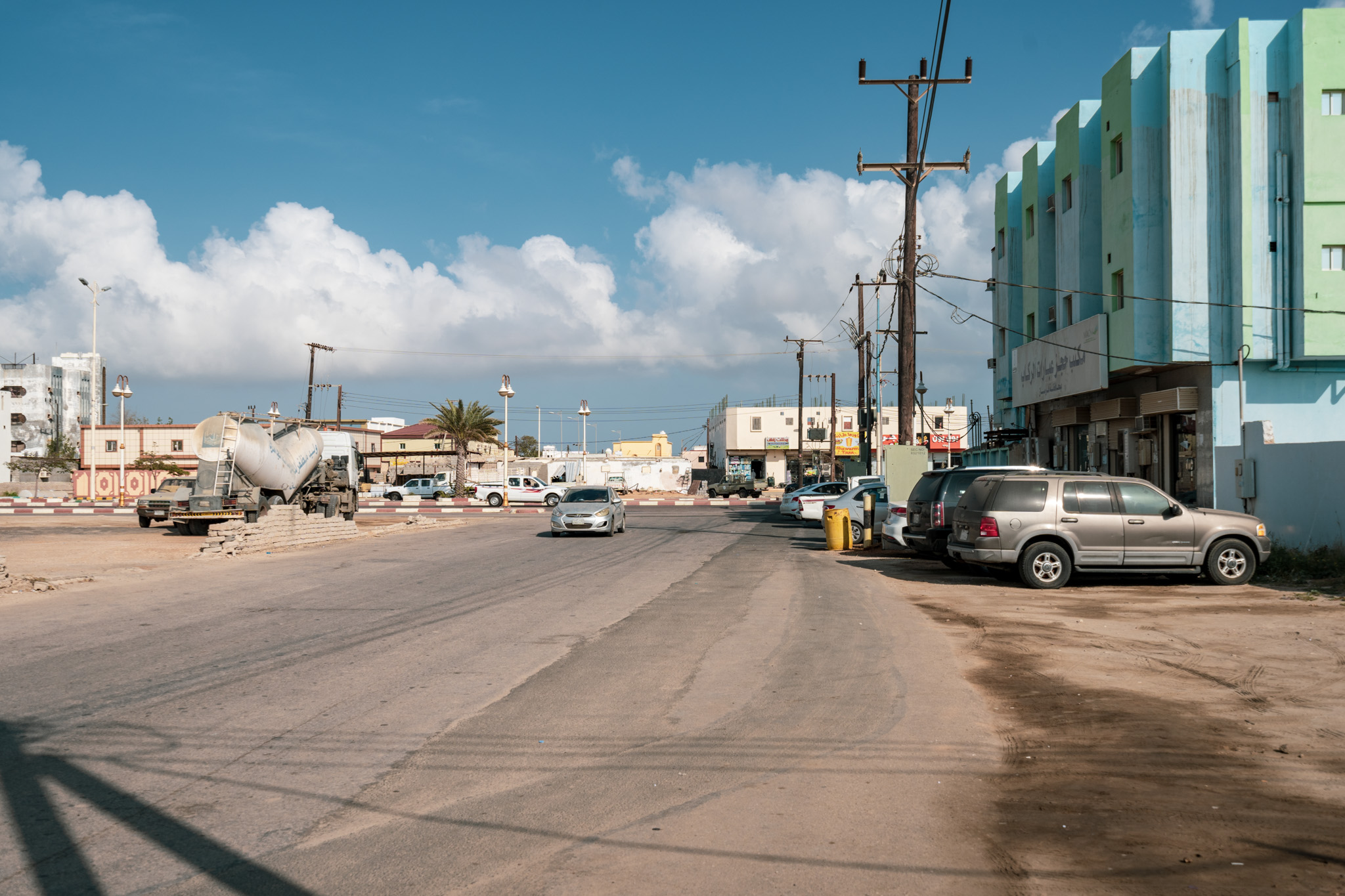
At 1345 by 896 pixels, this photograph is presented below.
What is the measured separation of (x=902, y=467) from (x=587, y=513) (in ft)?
28.6

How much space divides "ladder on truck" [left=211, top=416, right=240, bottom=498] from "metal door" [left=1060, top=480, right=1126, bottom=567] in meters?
19.9

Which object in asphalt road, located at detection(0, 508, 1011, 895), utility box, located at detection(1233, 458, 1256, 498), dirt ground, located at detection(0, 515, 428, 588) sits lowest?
dirt ground, located at detection(0, 515, 428, 588)

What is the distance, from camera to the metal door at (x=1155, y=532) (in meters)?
14.8

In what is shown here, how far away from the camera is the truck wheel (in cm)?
1484

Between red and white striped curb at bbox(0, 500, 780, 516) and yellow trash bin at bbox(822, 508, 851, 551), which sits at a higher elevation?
yellow trash bin at bbox(822, 508, 851, 551)

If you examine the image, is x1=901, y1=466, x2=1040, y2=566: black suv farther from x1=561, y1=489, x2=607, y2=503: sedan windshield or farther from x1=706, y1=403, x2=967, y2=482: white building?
x1=706, y1=403, x2=967, y2=482: white building

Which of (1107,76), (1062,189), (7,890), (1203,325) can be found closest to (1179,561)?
(1203,325)

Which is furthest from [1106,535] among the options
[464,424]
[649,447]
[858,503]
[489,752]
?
[649,447]

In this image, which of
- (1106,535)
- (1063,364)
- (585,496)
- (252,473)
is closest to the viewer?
(1106,535)

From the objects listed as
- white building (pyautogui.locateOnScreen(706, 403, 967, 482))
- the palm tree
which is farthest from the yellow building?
the palm tree

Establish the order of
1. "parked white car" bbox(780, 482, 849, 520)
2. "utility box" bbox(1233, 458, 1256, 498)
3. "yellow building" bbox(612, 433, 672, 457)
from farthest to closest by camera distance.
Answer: "yellow building" bbox(612, 433, 672, 457) < "parked white car" bbox(780, 482, 849, 520) < "utility box" bbox(1233, 458, 1256, 498)

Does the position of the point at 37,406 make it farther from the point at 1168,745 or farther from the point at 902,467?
the point at 1168,745

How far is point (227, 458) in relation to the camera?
25234 millimetres

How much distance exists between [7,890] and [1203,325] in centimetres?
2567
